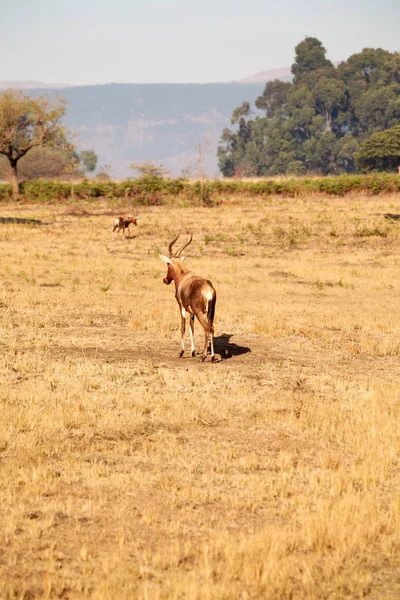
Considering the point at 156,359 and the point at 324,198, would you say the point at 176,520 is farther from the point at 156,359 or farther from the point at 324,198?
the point at 324,198

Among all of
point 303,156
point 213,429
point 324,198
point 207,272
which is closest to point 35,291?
point 207,272

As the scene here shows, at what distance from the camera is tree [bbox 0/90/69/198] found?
64.8m

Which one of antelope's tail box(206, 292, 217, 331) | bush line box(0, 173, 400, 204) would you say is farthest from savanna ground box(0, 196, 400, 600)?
bush line box(0, 173, 400, 204)

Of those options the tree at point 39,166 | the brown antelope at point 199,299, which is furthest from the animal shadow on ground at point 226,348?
the tree at point 39,166

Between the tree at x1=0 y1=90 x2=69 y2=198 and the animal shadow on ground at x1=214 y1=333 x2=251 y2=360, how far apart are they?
1942 inches

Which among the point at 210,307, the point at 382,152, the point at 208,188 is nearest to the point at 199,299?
the point at 210,307

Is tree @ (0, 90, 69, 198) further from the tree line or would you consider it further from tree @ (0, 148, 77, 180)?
the tree line

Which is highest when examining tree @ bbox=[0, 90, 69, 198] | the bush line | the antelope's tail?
tree @ bbox=[0, 90, 69, 198]

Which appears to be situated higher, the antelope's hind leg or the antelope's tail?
the antelope's tail

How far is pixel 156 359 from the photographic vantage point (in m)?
15.3

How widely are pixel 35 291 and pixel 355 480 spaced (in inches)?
610

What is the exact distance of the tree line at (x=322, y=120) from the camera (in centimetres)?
13125

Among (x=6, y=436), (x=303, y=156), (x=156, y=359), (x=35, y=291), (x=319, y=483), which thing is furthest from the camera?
(x=303, y=156)

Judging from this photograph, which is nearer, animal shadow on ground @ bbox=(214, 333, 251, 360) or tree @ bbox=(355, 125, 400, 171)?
animal shadow on ground @ bbox=(214, 333, 251, 360)
